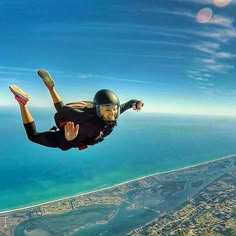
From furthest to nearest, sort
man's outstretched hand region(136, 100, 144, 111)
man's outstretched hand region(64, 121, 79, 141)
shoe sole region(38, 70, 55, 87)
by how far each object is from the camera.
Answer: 1. man's outstretched hand region(136, 100, 144, 111)
2. shoe sole region(38, 70, 55, 87)
3. man's outstretched hand region(64, 121, 79, 141)

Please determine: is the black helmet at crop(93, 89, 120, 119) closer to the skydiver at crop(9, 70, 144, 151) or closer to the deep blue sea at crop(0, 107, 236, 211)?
the skydiver at crop(9, 70, 144, 151)

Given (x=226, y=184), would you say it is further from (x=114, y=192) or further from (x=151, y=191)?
(x=114, y=192)

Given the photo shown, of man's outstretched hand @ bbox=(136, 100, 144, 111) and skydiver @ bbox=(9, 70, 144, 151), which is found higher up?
man's outstretched hand @ bbox=(136, 100, 144, 111)

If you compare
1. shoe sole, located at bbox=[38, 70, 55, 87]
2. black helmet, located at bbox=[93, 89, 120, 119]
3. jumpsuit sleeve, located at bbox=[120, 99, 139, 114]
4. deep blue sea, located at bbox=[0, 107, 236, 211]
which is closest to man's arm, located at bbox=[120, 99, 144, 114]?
jumpsuit sleeve, located at bbox=[120, 99, 139, 114]

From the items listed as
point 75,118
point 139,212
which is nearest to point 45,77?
point 75,118

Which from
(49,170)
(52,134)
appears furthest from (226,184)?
(52,134)

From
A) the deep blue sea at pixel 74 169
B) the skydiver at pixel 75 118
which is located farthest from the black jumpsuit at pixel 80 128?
the deep blue sea at pixel 74 169

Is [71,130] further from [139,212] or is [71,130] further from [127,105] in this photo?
[139,212]

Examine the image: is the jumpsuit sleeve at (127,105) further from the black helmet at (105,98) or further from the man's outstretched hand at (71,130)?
the man's outstretched hand at (71,130)
